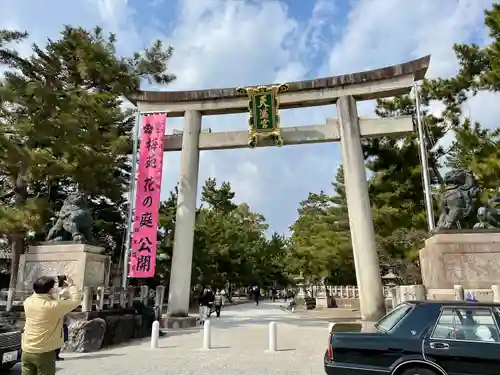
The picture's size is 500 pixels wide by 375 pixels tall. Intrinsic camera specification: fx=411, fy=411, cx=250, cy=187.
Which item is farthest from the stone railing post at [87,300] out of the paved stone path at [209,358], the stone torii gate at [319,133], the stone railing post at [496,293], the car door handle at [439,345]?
the stone railing post at [496,293]

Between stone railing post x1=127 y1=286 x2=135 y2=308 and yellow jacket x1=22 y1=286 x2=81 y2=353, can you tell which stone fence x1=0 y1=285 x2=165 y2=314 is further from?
yellow jacket x1=22 y1=286 x2=81 y2=353

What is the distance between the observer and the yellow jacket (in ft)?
13.0

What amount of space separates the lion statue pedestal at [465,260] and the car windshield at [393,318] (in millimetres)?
6681

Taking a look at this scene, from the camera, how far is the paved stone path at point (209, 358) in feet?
23.5

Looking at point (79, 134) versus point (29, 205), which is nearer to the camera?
point (29, 205)

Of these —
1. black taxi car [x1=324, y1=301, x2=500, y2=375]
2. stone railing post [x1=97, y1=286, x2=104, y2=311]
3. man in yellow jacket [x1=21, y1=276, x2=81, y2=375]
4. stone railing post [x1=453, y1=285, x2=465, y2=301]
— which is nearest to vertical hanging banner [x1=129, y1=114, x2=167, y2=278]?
stone railing post [x1=97, y1=286, x2=104, y2=311]

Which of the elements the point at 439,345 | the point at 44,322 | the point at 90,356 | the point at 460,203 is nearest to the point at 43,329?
the point at 44,322

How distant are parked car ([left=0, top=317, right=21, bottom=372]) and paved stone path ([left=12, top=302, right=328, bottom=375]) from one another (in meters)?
0.74

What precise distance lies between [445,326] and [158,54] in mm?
19042

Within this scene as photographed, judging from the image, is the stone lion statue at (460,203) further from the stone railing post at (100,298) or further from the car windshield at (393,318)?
the stone railing post at (100,298)

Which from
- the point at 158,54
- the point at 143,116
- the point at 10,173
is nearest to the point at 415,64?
the point at 143,116

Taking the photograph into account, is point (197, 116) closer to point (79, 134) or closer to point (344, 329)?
point (79, 134)

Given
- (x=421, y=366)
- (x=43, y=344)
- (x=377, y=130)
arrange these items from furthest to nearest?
(x=377, y=130)
(x=421, y=366)
(x=43, y=344)

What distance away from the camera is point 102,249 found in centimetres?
1365
